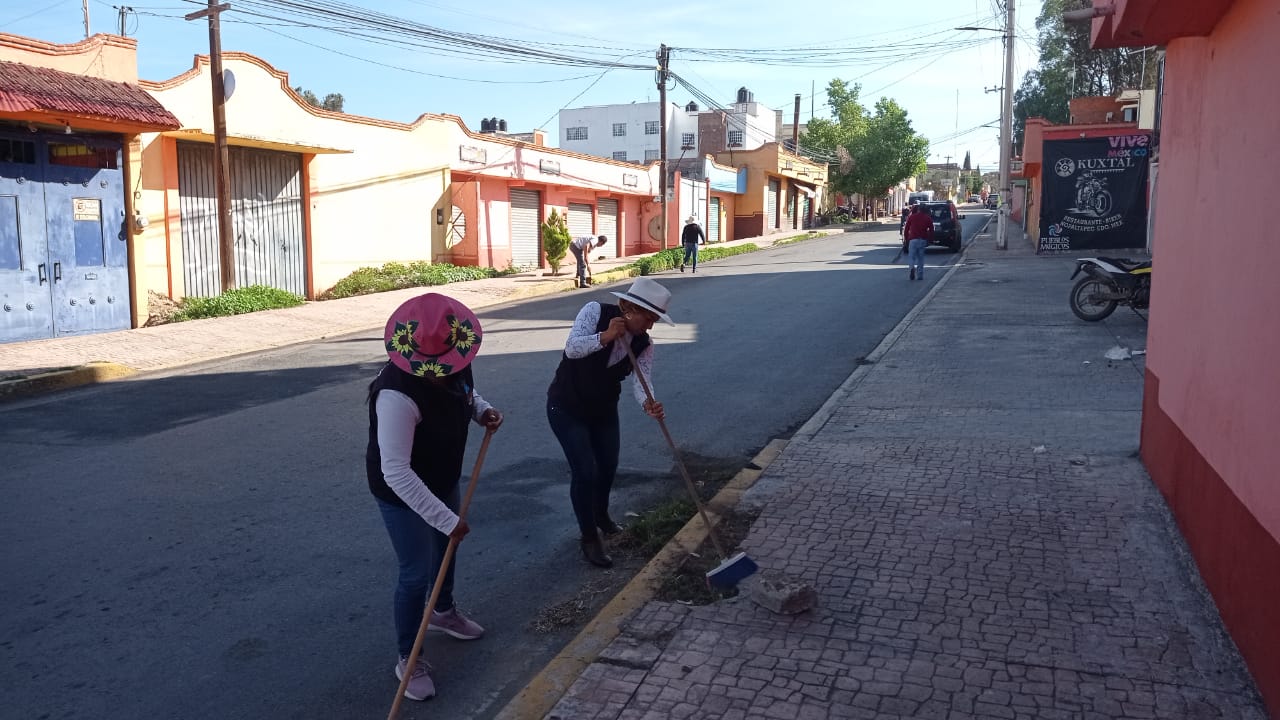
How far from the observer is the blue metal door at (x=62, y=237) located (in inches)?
503

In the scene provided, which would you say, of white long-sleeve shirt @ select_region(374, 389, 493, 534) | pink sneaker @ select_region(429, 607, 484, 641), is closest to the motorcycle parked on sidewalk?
pink sneaker @ select_region(429, 607, 484, 641)

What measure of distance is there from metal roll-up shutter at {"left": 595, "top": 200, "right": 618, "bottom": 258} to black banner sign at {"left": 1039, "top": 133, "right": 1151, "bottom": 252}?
45.2ft

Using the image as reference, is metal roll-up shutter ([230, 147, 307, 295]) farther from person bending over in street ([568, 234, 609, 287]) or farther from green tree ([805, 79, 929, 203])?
green tree ([805, 79, 929, 203])

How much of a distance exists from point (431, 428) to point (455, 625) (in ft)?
3.71

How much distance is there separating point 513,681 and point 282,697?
0.90m

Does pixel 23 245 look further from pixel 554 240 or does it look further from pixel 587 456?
pixel 554 240

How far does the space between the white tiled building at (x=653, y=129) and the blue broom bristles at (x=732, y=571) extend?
62.7 metres

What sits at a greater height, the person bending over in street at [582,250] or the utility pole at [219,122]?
the utility pole at [219,122]

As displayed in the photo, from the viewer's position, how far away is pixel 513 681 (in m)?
3.91

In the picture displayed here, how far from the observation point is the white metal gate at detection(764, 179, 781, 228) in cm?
4875

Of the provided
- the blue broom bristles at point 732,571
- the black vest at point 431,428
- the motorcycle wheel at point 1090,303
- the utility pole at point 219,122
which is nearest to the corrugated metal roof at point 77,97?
the utility pole at point 219,122

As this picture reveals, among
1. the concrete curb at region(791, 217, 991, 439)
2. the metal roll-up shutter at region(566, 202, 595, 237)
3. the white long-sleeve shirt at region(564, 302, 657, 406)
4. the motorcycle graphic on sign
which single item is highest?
the motorcycle graphic on sign

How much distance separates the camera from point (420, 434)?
3582mm

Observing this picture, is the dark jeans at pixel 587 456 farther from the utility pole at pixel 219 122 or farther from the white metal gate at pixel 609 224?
the white metal gate at pixel 609 224
